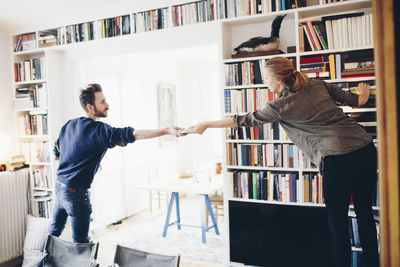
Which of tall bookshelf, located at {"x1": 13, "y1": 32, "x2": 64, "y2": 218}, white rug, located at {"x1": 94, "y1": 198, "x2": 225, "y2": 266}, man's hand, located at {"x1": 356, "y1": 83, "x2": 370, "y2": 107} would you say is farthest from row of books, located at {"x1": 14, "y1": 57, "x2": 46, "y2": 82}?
man's hand, located at {"x1": 356, "y1": 83, "x2": 370, "y2": 107}

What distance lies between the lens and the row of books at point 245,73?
2.79 meters

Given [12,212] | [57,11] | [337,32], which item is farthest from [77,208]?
[337,32]

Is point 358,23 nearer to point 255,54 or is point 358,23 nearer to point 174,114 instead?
point 255,54

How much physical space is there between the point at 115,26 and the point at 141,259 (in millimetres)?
2365

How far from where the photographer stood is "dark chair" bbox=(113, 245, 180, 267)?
5.20 feet

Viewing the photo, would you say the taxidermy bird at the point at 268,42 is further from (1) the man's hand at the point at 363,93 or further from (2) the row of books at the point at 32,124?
(2) the row of books at the point at 32,124

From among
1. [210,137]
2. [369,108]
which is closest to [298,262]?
[369,108]

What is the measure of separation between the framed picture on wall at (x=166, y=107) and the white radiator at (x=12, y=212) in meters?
2.55

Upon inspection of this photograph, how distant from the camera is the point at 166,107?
594 centimetres

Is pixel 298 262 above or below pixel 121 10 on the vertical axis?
below

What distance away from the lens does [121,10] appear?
3.22 meters

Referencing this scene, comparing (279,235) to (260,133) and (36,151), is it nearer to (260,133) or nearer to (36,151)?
(260,133)

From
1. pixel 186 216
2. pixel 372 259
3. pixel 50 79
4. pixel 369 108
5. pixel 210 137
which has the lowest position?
pixel 186 216

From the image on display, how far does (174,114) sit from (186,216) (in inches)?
79.3
